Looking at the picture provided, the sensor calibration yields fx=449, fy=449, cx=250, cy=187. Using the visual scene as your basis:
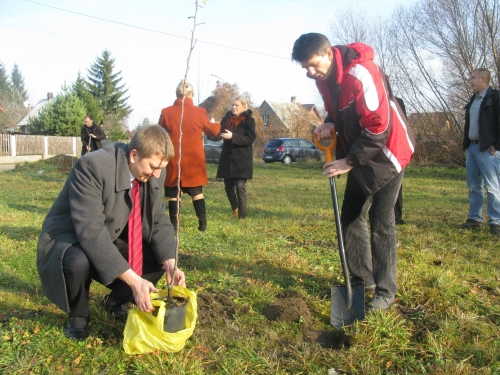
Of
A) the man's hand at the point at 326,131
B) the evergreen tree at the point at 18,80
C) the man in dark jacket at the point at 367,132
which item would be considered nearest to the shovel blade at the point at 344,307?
the man in dark jacket at the point at 367,132

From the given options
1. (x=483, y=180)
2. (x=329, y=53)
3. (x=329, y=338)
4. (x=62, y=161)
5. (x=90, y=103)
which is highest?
(x=90, y=103)

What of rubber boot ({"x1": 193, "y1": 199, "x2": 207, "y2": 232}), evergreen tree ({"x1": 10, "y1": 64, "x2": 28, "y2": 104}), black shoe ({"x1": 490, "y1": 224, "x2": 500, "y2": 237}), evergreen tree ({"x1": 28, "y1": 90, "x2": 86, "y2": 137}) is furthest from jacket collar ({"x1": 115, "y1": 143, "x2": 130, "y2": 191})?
evergreen tree ({"x1": 10, "y1": 64, "x2": 28, "y2": 104})

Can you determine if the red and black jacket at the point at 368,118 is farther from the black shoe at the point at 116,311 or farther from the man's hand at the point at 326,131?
the black shoe at the point at 116,311

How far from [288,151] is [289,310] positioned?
70.5 ft

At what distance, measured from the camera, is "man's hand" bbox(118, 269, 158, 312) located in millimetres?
2338

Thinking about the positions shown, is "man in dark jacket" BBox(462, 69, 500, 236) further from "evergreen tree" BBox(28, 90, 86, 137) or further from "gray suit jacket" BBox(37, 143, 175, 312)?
"evergreen tree" BBox(28, 90, 86, 137)

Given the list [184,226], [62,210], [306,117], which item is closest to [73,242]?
[62,210]

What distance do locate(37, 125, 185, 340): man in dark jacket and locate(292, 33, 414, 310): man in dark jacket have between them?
3.70 feet

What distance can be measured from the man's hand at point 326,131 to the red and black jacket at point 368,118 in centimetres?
20

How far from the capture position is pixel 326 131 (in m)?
3.23

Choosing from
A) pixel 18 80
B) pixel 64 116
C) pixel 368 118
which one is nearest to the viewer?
pixel 368 118

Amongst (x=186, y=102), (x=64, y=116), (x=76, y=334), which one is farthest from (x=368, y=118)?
(x=64, y=116)

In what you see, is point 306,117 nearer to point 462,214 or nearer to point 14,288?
point 462,214

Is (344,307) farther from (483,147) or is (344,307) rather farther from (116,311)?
(483,147)
